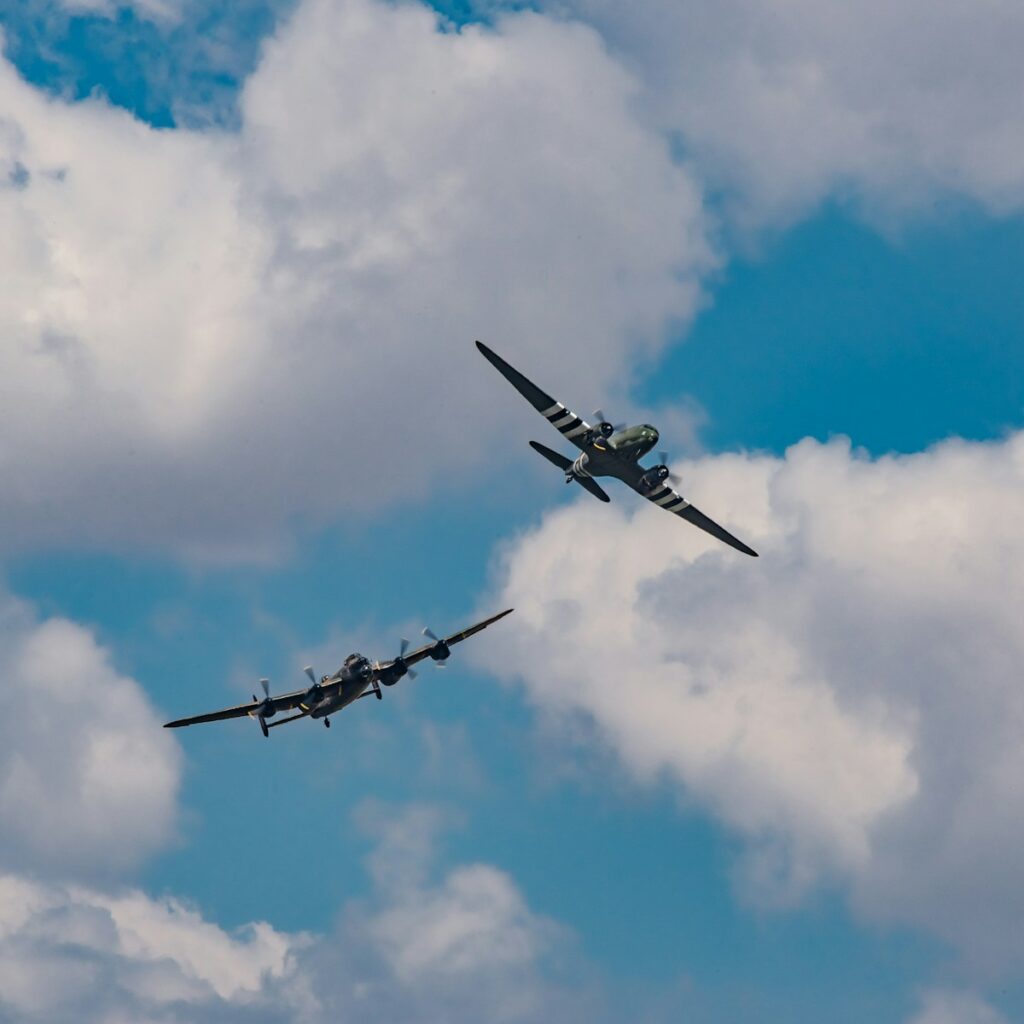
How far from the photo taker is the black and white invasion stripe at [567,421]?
19025cm

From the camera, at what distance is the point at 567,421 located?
624 feet

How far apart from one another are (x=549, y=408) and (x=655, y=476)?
13.6 m

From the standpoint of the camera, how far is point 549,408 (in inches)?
7525

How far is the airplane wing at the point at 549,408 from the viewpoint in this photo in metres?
190

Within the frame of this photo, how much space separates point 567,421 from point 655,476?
474 inches

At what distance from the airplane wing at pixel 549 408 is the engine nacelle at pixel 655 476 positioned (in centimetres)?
815

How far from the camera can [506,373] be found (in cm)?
19012

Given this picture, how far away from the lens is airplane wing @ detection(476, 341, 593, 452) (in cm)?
18996

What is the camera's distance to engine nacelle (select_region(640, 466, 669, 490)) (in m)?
196

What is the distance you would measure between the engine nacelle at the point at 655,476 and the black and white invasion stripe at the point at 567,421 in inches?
373

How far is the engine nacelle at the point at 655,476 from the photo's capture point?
19600cm

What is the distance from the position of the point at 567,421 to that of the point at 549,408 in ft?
7.70

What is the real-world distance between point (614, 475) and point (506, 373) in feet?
51.7

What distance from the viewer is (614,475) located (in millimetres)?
196000
